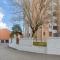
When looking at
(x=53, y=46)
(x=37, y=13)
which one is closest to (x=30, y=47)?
(x=53, y=46)

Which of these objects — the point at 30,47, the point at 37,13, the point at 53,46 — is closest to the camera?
the point at 53,46

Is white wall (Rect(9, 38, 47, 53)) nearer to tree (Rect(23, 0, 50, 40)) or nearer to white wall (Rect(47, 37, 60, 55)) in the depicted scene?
white wall (Rect(47, 37, 60, 55))

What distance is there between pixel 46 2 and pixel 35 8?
6.89 ft

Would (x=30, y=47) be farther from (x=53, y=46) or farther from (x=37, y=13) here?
(x=37, y=13)

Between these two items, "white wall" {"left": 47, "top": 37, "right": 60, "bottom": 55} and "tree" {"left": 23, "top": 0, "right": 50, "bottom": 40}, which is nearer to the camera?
"white wall" {"left": 47, "top": 37, "right": 60, "bottom": 55}

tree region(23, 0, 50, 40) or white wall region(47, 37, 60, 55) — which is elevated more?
tree region(23, 0, 50, 40)

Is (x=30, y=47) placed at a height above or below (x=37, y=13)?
below

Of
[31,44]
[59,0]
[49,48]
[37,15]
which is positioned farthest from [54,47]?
[59,0]

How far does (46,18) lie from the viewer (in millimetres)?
41594

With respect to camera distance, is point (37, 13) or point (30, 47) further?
point (37, 13)

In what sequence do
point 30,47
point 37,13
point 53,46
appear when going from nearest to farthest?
1. point 53,46
2. point 30,47
3. point 37,13

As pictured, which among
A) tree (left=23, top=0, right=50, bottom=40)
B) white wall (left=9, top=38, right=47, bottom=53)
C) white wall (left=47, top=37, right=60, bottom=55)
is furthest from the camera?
tree (left=23, top=0, right=50, bottom=40)

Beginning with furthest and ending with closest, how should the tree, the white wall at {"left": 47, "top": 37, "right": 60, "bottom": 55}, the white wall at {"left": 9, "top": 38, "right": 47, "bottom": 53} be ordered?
the tree
the white wall at {"left": 9, "top": 38, "right": 47, "bottom": 53}
the white wall at {"left": 47, "top": 37, "right": 60, "bottom": 55}

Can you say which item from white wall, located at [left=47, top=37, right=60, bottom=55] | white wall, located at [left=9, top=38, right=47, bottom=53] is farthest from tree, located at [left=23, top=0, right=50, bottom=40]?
white wall, located at [left=47, top=37, right=60, bottom=55]
